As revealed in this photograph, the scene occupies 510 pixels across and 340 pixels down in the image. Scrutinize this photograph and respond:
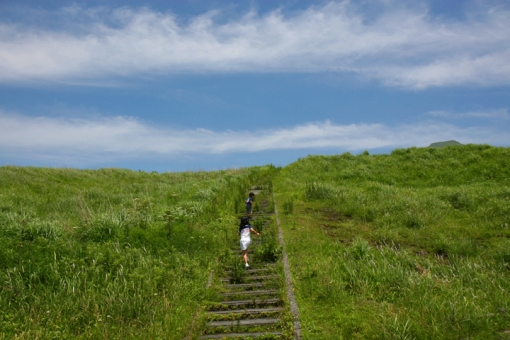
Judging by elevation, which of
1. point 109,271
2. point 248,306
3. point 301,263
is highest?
point 109,271

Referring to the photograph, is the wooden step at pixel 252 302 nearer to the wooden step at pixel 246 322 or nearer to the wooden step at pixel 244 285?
the wooden step at pixel 246 322

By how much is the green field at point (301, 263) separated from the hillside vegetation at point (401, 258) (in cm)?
5

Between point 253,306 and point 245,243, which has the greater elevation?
point 245,243

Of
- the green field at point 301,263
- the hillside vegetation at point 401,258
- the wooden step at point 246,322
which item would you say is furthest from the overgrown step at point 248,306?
the hillside vegetation at point 401,258

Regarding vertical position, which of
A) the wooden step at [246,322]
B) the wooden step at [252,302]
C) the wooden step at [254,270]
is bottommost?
the wooden step at [246,322]

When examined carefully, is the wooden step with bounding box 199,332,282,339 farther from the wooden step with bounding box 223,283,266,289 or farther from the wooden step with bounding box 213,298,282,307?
the wooden step with bounding box 223,283,266,289

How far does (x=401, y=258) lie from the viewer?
12727 mm

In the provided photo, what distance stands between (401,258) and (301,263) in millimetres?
3153

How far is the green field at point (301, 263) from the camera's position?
8.72m

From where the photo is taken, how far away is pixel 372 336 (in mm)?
8023

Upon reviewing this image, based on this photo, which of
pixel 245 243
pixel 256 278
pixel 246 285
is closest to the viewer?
pixel 246 285

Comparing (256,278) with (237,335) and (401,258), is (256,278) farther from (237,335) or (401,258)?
(401,258)

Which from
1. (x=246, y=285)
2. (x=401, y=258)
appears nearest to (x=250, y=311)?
(x=246, y=285)

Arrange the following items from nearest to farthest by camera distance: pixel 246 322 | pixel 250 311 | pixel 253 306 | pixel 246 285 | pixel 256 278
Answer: pixel 246 322 < pixel 250 311 < pixel 253 306 < pixel 246 285 < pixel 256 278
